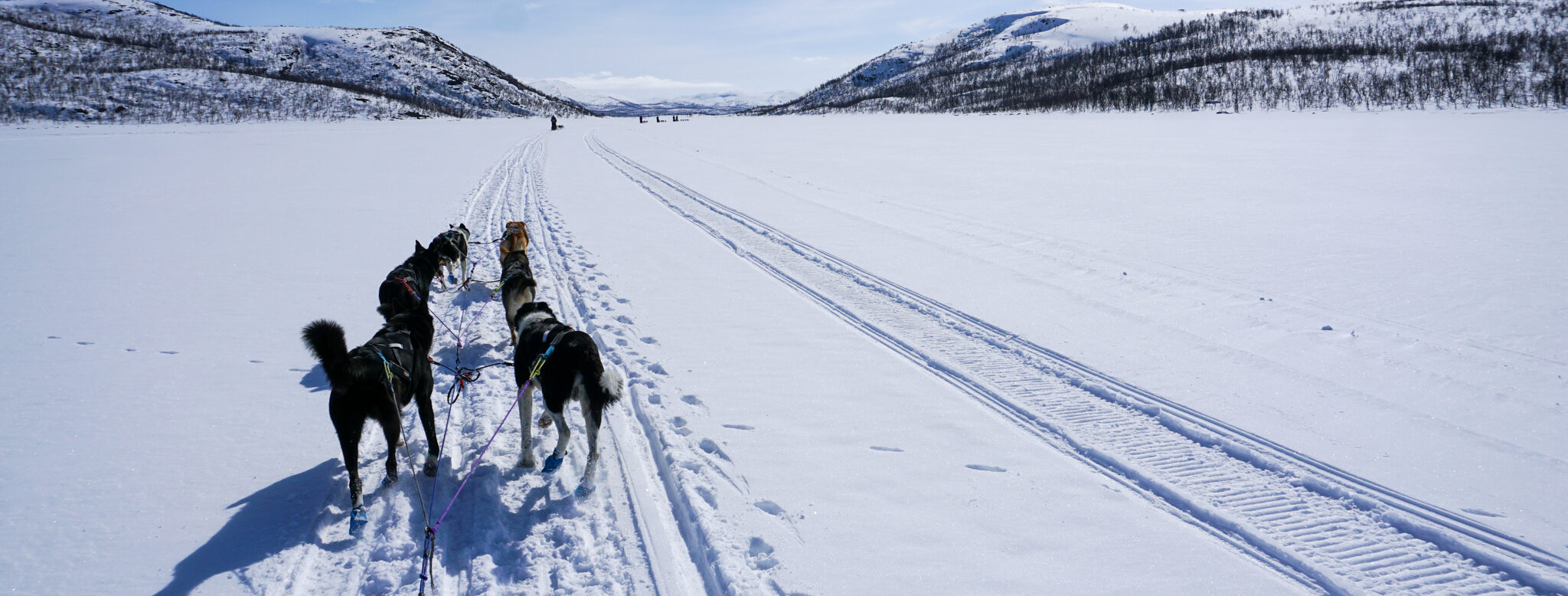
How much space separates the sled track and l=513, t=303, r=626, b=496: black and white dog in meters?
2.96

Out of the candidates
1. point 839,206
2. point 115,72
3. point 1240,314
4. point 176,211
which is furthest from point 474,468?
point 115,72

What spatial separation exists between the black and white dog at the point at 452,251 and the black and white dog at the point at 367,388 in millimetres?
3931

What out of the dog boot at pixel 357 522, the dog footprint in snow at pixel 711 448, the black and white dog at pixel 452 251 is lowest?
the dog footprint in snow at pixel 711 448

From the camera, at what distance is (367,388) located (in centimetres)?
368

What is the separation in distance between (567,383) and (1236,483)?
4100 millimetres

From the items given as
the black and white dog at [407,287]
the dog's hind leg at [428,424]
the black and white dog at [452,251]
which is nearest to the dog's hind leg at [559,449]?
the dog's hind leg at [428,424]

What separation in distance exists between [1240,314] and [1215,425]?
9.82ft

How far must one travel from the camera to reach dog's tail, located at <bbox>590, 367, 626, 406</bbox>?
3932mm

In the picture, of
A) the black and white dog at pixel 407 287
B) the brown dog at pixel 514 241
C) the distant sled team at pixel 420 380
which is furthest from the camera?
the brown dog at pixel 514 241

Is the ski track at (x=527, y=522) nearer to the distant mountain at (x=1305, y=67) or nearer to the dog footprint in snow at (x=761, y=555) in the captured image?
the dog footprint in snow at (x=761, y=555)

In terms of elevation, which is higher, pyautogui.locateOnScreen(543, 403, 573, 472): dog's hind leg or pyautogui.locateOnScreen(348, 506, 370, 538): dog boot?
pyautogui.locateOnScreen(543, 403, 573, 472): dog's hind leg

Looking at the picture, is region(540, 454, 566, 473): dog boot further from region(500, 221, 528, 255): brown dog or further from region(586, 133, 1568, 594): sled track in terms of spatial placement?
region(500, 221, 528, 255): brown dog

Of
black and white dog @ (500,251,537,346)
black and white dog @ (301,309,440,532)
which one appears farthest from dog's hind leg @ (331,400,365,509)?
black and white dog @ (500,251,537,346)

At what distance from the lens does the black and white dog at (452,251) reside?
8008mm
